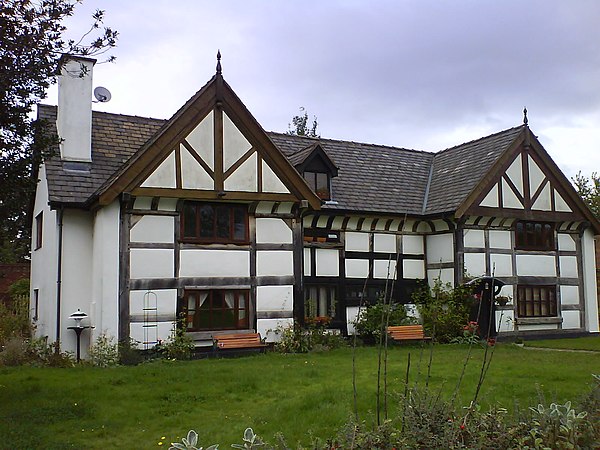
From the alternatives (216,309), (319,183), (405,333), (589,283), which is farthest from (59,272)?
(589,283)

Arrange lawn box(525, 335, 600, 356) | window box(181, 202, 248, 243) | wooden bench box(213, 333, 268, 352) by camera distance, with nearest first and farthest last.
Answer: wooden bench box(213, 333, 268, 352)
window box(181, 202, 248, 243)
lawn box(525, 335, 600, 356)

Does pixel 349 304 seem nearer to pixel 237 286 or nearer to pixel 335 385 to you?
pixel 237 286

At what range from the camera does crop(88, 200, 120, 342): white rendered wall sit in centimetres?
1591

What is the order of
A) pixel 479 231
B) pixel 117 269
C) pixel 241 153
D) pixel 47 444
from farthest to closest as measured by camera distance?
pixel 479 231 < pixel 241 153 < pixel 117 269 < pixel 47 444

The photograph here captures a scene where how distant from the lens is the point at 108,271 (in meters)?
16.0

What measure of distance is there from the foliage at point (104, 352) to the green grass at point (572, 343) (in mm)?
12419

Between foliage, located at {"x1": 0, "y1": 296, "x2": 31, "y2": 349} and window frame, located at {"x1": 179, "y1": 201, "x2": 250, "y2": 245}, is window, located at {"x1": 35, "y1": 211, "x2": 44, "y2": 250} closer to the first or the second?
foliage, located at {"x1": 0, "y1": 296, "x2": 31, "y2": 349}

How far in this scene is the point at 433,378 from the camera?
12000 millimetres

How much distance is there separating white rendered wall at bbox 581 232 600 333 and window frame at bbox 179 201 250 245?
43.3ft

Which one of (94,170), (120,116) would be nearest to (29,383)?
(94,170)

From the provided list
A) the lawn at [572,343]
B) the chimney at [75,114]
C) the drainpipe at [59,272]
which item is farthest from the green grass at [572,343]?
the chimney at [75,114]

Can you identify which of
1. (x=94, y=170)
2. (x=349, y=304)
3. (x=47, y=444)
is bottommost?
(x=47, y=444)

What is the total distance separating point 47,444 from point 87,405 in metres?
2.17

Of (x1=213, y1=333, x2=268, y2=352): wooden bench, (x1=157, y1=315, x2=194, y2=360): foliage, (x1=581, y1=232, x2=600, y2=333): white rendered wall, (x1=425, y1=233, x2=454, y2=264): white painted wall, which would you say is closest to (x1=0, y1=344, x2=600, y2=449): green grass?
(x1=157, y1=315, x2=194, y2=360): foliage
